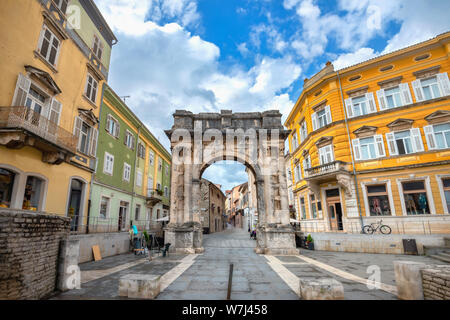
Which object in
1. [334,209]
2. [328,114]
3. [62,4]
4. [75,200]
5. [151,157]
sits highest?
[62,4]

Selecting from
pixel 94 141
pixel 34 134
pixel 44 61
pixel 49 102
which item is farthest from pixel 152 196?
pixel 44 61

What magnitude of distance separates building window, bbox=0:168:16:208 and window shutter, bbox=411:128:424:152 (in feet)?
75.7

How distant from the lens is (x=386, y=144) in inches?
627

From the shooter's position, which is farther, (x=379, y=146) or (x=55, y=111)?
(x=379, y=146)

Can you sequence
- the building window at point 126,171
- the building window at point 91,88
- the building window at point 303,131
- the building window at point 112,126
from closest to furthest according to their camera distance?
the building window at point 91,88
the building window at point 112,126
the building window at point 126,171
the building window at point 303,131

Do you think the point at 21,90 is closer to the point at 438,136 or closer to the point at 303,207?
the point at 303,207

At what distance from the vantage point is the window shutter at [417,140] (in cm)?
1486

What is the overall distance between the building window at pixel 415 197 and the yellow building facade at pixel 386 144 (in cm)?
5

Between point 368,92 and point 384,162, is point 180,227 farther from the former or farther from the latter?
point 368,92

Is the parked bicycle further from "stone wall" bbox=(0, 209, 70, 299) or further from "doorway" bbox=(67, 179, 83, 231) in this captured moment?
"doorway" bbox=(67, 179, 83, 231)

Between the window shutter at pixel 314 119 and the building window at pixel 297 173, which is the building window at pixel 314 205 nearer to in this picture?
the building window at pixel 297 173

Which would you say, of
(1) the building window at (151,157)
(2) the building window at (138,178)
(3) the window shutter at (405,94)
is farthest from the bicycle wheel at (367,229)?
(1) the building window at (151,157)

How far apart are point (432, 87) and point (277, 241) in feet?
51.4
